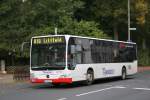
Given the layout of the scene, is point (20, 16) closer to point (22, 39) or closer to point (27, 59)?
point (22, 39)

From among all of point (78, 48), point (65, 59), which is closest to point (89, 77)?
point (78, 48)

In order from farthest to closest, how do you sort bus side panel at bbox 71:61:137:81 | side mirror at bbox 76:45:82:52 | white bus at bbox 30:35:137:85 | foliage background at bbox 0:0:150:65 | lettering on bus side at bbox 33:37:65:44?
1. foliage background at bbox 0:0:150:65
2. side mirror at bbox 76:45:82:52
3. bus side panel at bbox 71:61:137:81
4. lettering on bus side at bbox 33:37:65:44
5. white bus at bbox 30:35:137:85

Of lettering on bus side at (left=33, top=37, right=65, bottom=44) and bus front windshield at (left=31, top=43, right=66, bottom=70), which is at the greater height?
lettering on bus side at (left=33, top=37, right=65, bottom=44)

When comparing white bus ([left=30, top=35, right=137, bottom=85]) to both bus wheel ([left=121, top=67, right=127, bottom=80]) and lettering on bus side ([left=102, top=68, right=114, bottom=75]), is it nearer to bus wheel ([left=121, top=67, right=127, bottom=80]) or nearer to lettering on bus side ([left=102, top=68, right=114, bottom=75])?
lettering on bus side ([left=102, top=68, right=114, bottom=75])

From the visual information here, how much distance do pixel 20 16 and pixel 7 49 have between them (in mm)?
3264

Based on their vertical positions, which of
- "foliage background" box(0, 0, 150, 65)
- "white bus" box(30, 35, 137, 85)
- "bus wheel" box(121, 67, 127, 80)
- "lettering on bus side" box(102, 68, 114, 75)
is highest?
"foliage background" box(0, 0, 150, 65)

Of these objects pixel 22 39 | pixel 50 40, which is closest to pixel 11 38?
pixel 22 39

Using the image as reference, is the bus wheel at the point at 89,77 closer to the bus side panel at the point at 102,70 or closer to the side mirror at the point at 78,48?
the bus side panel at the point at 102,70

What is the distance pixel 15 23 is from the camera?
38594mm

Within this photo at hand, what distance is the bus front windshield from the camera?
23.7 m

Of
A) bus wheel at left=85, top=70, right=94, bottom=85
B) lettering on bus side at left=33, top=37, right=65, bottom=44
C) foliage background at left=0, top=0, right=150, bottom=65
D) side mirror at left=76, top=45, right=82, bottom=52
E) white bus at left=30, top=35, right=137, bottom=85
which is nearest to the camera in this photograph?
white bus at left=30, top=35, right=137, bottom=85

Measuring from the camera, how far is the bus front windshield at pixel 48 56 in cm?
2370

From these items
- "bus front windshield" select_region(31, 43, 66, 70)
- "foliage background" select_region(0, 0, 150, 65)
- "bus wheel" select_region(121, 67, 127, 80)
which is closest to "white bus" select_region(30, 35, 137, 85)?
"bus front windshield" select_region(31, 43, 66, 70)

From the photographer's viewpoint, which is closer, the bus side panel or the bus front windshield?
the bus front windshield
